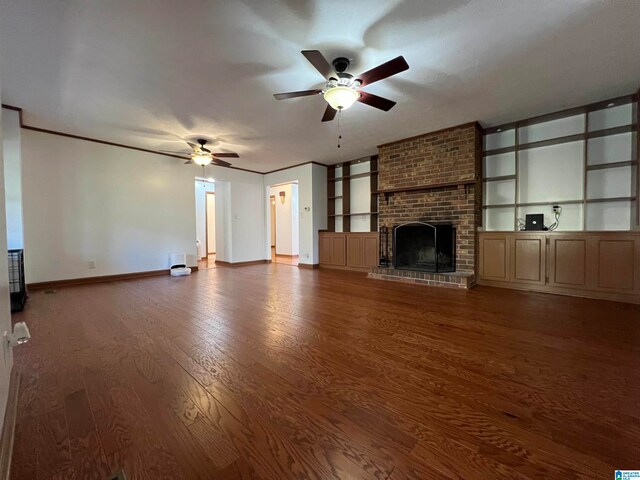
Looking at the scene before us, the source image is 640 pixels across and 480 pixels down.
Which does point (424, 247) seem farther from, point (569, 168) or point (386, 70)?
point (386, 70)

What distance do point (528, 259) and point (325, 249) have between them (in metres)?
4.02

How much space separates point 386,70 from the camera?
2207 mm

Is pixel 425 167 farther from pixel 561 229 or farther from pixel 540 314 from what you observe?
pixel 540 314

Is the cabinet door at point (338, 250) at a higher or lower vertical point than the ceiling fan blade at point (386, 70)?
lower

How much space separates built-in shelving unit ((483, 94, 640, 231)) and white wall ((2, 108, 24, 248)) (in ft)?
22.8

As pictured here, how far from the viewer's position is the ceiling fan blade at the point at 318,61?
199 centimetres

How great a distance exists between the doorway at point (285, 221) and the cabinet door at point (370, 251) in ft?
11.8

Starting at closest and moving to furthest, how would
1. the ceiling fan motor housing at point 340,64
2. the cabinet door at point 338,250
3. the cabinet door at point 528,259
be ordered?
the ceiling fan motor housing at point 340,64 → the cabinet door at point 528,259 → the cabinet door at point 338,250

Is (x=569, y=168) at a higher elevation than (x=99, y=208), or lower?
higher

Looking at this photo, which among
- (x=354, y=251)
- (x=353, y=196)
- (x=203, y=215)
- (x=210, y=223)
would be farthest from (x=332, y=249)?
(x=210, y=223)

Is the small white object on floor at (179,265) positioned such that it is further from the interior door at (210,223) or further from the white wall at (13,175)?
the interior door at (210,223)

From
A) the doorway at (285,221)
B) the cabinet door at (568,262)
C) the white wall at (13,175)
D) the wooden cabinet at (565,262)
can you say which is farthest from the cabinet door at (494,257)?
the white wall at (13,175)

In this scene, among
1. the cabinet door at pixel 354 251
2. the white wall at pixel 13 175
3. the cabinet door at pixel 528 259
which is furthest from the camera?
the cabinet door at pixel 354 251

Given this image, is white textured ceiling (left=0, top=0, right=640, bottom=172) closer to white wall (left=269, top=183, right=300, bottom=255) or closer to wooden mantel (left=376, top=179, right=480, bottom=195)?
wooden mantel (left=376, top=179, right=480, bottom=195)
